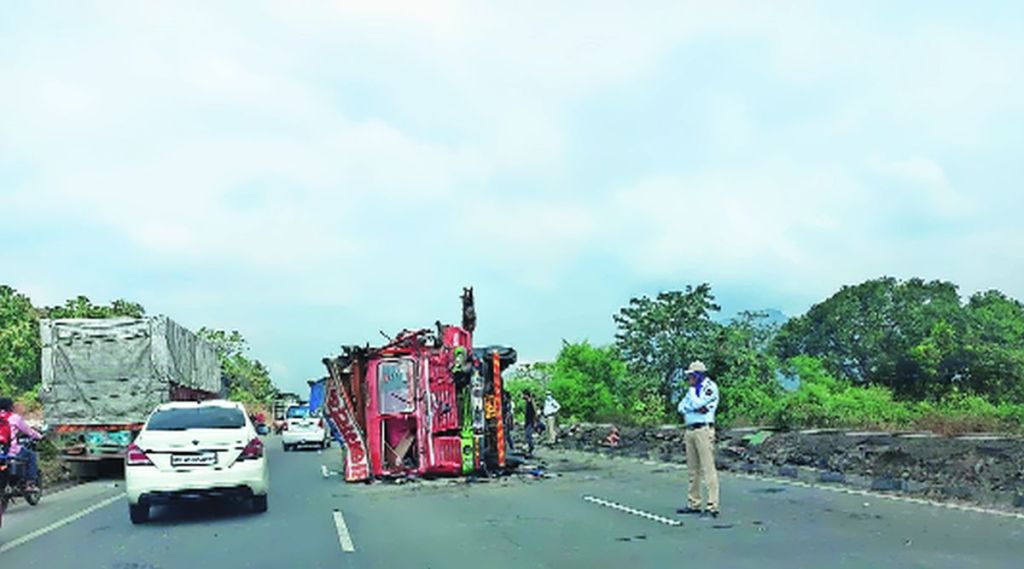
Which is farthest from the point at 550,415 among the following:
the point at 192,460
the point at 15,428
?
the point at 192,460

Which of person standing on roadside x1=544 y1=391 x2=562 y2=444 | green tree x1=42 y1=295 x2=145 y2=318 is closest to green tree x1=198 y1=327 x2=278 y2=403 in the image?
green tree x1=42 y1=295 x2=145 y2=318

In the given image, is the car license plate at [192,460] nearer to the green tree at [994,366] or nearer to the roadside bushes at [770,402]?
the roadside bushes at [770,402]

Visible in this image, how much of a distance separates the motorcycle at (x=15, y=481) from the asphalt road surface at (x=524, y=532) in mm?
365

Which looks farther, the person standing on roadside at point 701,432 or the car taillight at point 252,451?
the car taillight at point 252,451

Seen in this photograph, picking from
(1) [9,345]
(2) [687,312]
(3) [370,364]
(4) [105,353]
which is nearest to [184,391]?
(4) [105,353]

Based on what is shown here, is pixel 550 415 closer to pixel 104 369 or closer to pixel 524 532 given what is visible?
pixel 104 369

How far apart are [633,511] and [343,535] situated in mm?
4106

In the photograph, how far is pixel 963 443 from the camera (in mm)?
17016

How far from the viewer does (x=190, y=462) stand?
1298 centimetres

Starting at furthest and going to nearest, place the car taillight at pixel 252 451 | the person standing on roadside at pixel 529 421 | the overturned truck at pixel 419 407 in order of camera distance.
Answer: the person standing on roadside at pixel 529 421, the overturned truck at pixel 419 407, the car taillight at pixel 252 451

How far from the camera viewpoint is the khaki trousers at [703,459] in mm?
12531

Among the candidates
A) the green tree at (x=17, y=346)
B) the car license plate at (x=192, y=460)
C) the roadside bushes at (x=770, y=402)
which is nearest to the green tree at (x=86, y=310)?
the green tree at (x=17, y=346)

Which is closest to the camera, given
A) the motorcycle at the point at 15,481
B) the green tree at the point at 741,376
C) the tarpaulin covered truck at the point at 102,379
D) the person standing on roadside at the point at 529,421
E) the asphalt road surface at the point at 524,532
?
the asphalt road surface at the point at 524,532

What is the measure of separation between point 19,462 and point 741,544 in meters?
10.8
